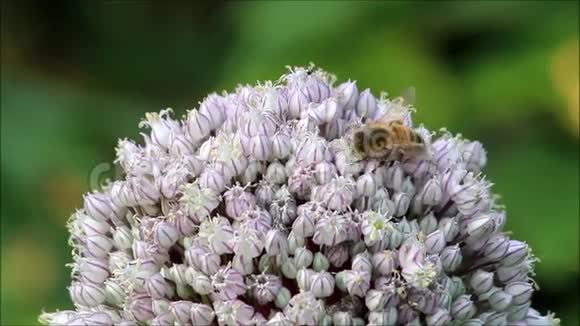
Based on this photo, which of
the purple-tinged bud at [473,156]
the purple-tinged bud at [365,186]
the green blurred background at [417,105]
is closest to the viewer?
the purple-tinged bud at [365,186]

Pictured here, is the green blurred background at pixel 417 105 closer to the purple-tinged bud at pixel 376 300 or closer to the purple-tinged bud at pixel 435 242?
the purple-tinged bud at pixel 435 242

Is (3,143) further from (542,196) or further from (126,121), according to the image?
(542,196)

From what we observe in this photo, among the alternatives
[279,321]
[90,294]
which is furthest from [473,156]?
[90,294]

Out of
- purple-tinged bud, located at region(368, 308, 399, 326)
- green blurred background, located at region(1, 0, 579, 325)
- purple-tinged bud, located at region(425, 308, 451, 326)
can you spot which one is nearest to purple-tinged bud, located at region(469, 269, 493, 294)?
purple-tinged bud, located at region(425, 308, 451, 326)

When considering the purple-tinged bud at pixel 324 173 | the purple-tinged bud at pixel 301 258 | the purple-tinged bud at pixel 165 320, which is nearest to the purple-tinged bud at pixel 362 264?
the purple-tinged bud at pixel 301 258

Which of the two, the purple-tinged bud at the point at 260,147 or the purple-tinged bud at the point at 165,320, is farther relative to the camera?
the purple-tinged bud at the point at 260,147

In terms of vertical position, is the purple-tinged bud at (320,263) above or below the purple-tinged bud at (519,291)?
above

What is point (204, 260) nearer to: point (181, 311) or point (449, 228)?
point (181, 311)
